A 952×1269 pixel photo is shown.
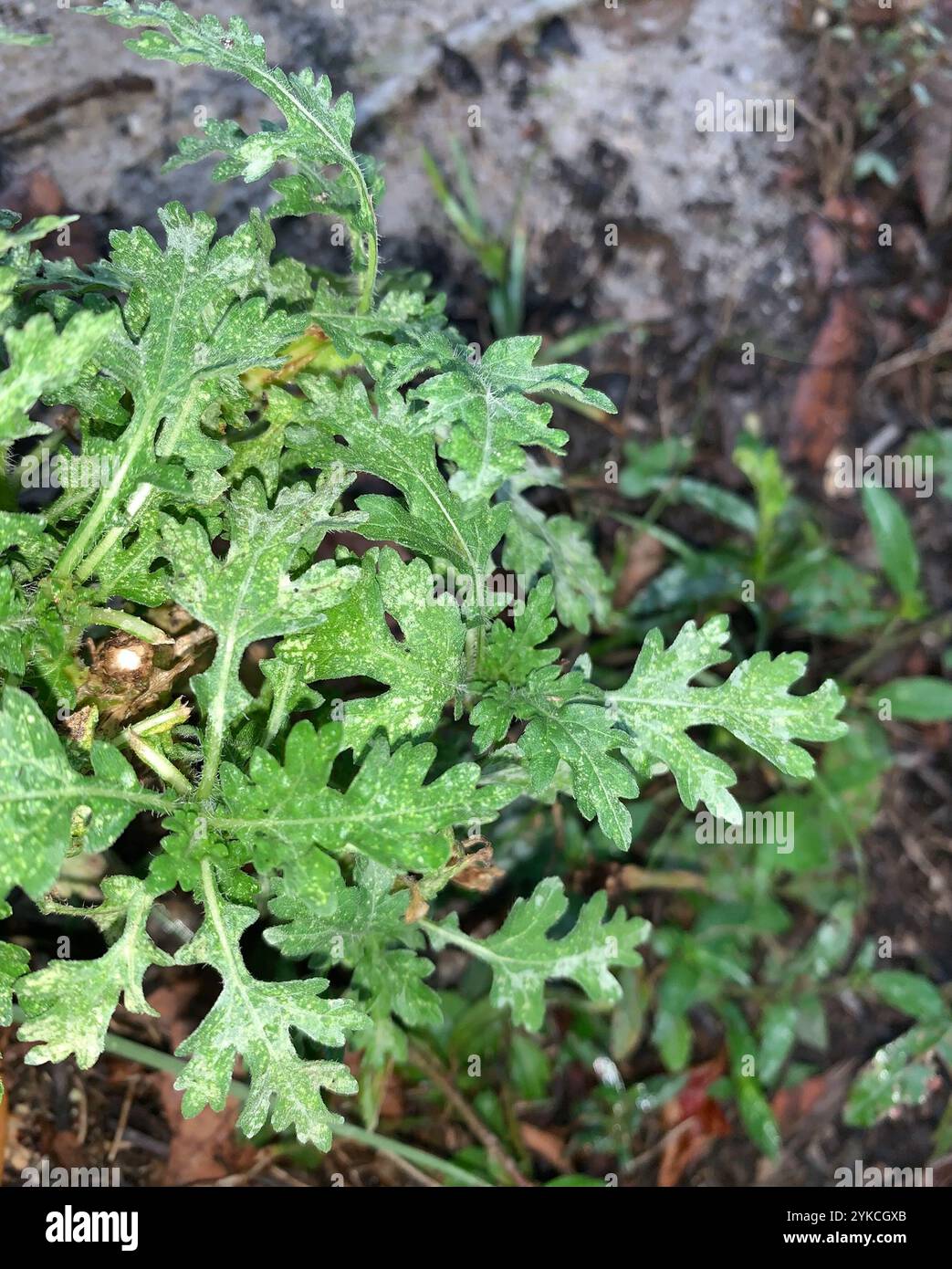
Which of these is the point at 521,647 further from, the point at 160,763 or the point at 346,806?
the point at 160,763

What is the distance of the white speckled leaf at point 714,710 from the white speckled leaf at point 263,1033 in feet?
2.25

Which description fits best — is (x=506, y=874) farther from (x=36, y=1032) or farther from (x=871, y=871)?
(x=36, y=1032)

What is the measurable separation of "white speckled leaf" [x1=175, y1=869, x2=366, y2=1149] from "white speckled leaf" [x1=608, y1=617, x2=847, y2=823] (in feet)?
2.25

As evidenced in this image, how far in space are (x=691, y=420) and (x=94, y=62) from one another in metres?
2.01

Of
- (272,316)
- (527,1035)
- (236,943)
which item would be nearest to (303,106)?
(272,316)

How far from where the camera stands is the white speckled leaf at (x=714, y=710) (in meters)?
1.84

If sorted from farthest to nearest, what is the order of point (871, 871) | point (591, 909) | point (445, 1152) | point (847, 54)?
point (847, 54) → point (871, 871) → point (445, 1152) → point (591, 909)

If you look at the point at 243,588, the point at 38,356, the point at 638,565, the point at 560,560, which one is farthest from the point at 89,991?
the point at 638,565

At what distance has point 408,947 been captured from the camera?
2164mm

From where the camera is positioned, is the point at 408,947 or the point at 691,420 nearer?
the point at 408,947

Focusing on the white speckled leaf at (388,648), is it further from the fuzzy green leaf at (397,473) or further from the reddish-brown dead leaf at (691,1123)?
the reddish-brown dead leaf at (691,1123)

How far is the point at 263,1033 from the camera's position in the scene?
1.67 m

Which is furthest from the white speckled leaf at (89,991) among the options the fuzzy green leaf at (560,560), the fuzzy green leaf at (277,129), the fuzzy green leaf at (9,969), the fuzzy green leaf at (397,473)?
the fuzzy green leaf at (277,129)

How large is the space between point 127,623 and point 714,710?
103cm
